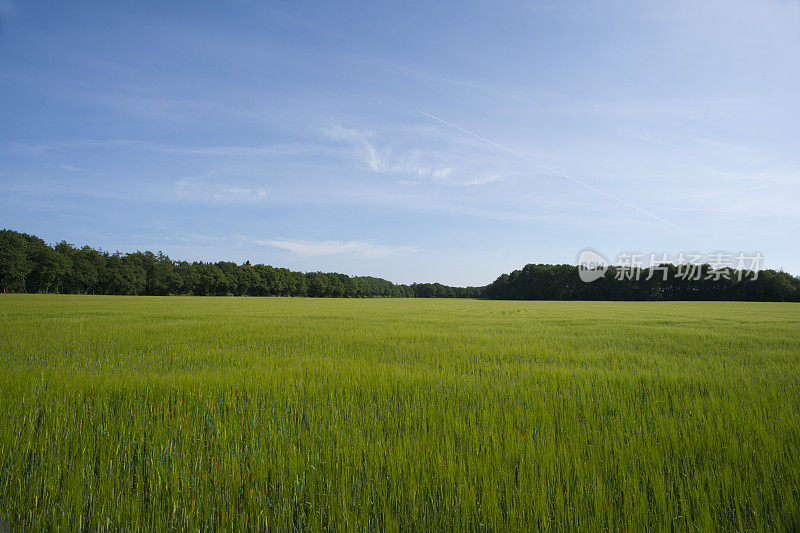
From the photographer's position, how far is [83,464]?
8.86 ft

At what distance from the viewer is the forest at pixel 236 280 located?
7456cm

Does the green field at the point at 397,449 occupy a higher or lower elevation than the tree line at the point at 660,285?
lower

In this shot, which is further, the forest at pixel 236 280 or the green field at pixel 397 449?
the forest at pixel 236 280

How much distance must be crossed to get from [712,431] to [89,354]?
1049 centimetres

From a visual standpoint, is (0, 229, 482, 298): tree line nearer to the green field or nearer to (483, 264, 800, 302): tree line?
(483, 264, 800, 302): tree line

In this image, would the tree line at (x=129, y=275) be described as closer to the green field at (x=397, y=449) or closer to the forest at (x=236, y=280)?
the forest at (x=236, y=280)

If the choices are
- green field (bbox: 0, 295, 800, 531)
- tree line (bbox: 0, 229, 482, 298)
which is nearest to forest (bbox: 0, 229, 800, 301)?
tree line (bbox: 0, 229, 482, 298)

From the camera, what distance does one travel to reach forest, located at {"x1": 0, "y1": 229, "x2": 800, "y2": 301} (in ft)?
245

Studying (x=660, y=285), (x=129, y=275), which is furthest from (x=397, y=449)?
(x=660, y=285)

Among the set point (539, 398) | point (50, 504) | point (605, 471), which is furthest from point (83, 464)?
point (539, 398)

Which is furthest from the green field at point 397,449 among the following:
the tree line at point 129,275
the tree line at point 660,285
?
the tree line at point 660,285

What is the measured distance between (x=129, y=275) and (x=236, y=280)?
26.4 metres

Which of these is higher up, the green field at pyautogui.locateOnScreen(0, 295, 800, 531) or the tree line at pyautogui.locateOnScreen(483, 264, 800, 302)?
the tree line at pyautogui.locateOnScreen(483, 264, 800, 302)

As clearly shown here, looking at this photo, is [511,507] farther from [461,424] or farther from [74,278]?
[74,278]
